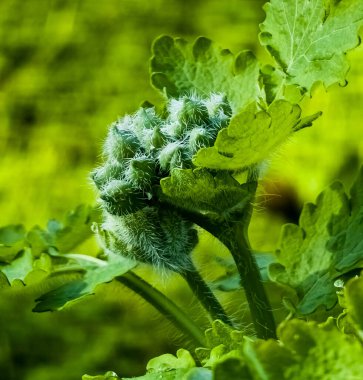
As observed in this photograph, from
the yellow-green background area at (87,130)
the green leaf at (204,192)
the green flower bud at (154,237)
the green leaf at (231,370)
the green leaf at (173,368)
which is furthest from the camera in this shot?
the yellow-green background area at (87,130)

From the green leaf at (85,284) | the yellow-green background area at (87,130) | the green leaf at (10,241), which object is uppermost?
the green leaf at (85,284)

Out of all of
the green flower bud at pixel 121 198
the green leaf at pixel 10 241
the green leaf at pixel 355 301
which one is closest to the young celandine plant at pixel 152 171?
the green flower bud at pixel 121 198

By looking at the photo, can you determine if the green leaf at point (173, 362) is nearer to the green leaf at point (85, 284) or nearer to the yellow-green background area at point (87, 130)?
the green leaf at point (85, 284)

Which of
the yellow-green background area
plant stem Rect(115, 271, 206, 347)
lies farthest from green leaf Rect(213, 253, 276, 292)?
the yellow-green background area

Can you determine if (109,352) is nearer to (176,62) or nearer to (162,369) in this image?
(176,62)

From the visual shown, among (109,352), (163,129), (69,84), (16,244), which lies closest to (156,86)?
(163,129)

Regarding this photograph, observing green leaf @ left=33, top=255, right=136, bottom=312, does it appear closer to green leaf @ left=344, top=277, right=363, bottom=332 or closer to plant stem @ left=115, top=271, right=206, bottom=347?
plant stem @ left=115, top=271, right=206, bottom=347
